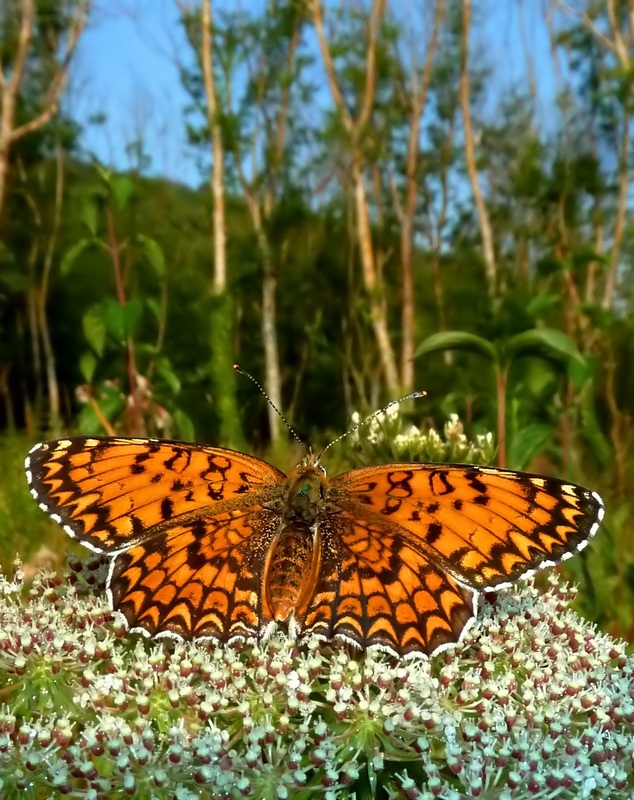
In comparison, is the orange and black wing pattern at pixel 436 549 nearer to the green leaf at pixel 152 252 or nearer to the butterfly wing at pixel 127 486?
the butterfly wing at pixel 127 486

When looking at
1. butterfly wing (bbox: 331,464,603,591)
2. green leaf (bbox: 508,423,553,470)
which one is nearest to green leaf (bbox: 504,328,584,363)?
green leaf (bbox: 508,423,553,470)

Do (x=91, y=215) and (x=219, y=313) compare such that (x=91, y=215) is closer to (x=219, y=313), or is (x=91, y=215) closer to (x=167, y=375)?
(x=167, y=375)

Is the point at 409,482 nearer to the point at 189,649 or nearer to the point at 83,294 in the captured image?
the point at 189,649

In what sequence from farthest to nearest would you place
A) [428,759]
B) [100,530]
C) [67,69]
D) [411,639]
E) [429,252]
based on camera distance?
[429,252], [67,69], [100,530], [411,639], [428,759]

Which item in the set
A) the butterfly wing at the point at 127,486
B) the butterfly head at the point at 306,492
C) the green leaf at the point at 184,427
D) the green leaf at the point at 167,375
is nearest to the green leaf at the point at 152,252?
the green leaf at the point at 167,375

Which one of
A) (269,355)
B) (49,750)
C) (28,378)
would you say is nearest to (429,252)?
(269,355)

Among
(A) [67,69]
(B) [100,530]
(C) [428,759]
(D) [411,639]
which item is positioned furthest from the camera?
(A) [67,69]

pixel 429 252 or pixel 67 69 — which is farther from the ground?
pixel 67 69

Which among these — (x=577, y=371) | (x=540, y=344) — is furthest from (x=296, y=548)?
(x=577, y=371)
